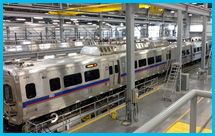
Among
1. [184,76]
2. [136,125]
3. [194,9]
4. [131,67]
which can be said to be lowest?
[136,125]

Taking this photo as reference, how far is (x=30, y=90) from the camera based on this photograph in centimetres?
895

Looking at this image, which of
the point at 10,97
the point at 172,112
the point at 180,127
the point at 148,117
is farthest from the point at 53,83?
the point at 172,112

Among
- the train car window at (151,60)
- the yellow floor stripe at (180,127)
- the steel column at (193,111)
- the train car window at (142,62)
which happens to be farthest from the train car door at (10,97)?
the train car window at (151,60)

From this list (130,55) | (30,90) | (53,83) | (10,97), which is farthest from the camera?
(53,83)

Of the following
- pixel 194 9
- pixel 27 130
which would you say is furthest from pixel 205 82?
pixel 27 130

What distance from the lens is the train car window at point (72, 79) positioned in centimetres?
1034

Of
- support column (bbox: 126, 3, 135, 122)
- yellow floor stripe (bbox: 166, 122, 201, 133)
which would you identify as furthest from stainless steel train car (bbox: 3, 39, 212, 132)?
yellow floor stripe (bbox: 166, 122, 201, 133)

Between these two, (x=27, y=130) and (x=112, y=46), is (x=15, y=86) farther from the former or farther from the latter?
(x=112, y=46)

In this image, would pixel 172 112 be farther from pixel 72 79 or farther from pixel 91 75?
pixel 91 75

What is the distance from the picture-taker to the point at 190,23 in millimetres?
47688

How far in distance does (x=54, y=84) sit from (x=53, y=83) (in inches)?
3.0

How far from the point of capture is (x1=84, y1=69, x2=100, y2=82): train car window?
1138 centimetres

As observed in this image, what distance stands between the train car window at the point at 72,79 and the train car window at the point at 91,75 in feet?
1.56

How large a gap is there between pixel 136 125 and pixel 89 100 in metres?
3.90
